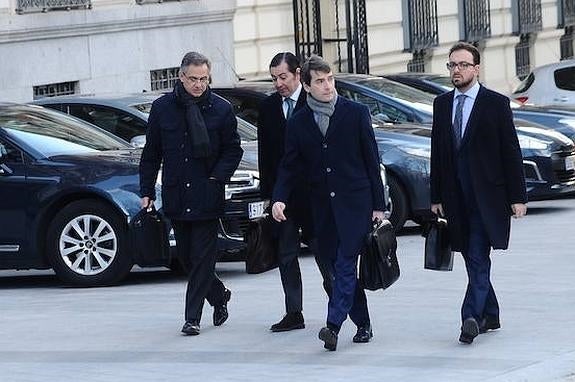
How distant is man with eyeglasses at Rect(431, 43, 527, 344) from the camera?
31.7 feet

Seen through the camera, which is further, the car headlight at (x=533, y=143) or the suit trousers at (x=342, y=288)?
the car headlight at (x=533, y=143)

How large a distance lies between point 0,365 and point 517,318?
10.3ft

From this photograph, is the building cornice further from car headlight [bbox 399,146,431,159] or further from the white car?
car headlight [bbox 399,146,431,159]

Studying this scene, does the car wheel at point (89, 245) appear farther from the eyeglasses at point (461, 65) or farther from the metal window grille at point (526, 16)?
the metal window grille at point (526, 16)

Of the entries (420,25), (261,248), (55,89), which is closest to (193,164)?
(261,248)

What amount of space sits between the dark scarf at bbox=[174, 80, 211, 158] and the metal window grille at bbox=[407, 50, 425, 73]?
22863 mm

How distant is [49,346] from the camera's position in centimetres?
1035

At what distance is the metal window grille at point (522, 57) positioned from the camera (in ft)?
124

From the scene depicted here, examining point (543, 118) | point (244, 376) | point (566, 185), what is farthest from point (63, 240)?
point (543, 118)

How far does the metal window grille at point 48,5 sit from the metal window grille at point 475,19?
12625 millimetres

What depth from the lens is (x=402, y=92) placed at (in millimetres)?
19250

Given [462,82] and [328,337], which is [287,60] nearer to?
[462,82]

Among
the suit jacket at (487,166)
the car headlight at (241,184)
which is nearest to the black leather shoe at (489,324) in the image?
the suit jacket at (487,166)

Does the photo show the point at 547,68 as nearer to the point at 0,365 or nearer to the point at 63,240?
the point at 63,240
